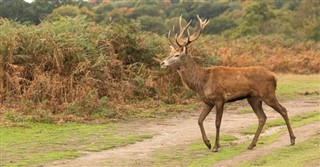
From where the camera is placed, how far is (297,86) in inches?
1088

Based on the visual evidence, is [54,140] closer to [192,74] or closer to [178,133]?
[178,133]

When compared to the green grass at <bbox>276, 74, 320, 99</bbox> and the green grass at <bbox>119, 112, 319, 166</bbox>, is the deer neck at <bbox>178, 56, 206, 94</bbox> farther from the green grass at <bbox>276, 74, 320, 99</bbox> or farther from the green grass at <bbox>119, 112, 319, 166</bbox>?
the green grass at <bbox>276, 74, 320, 99</bbox>

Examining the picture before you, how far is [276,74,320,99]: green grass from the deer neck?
1051 cm

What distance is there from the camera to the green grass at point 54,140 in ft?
41.2

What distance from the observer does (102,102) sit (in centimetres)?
1853

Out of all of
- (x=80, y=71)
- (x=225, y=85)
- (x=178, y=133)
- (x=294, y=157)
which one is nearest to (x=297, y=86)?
(x=80, y=71)

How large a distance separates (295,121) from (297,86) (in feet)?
32.8

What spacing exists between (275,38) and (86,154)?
3152 centimetres

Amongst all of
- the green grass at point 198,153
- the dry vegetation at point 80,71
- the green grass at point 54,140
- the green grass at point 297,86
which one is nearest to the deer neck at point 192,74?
the green grass at point 198,153

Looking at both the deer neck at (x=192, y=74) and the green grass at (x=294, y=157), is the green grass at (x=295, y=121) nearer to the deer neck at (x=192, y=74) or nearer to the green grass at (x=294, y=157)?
the deer neck at (x=192, y=74)

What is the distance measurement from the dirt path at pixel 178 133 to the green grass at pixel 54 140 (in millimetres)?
379

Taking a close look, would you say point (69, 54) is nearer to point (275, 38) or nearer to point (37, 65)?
point (37, 65)

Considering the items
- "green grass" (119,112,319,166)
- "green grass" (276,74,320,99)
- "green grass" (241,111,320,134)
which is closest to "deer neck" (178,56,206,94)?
"green grass" (119,112,319,166)

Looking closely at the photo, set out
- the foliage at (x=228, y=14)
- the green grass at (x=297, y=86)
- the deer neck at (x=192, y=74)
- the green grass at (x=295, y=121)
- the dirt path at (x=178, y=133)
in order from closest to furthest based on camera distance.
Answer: the dirt path at (x=178, y=133)
the deer neck at (x=192, y=74)
the green grass at (x=295, y=121)
the green grass at (x=297, y=86)
the foliage at (x=228, y=14)
